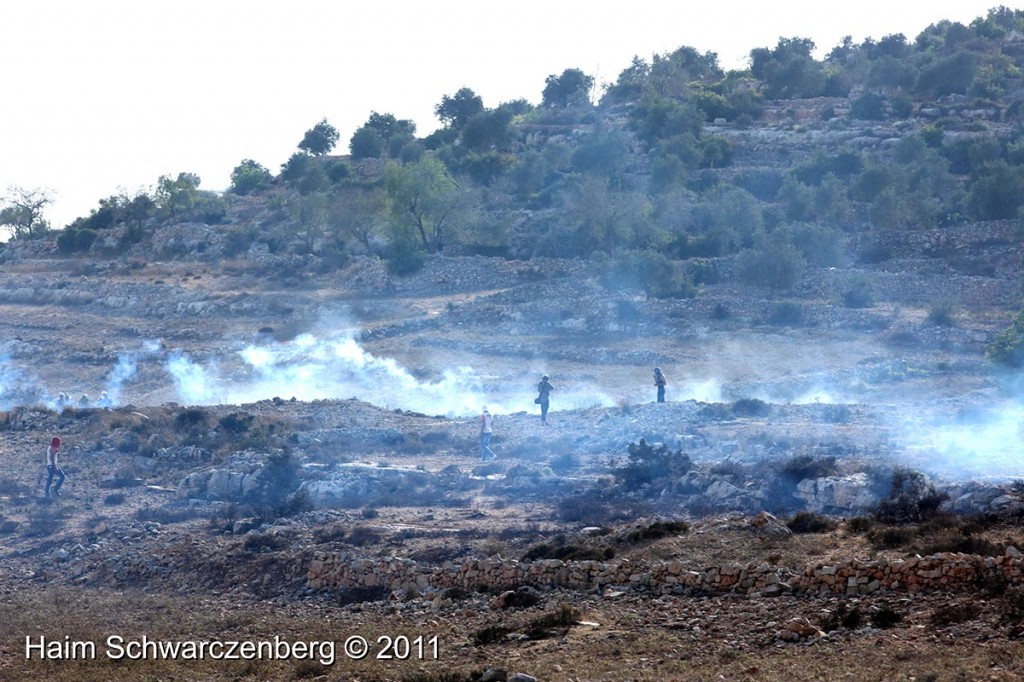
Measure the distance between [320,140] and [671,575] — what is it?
69.9 meters

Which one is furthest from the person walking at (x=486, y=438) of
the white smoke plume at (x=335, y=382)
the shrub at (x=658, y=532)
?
the shrub at (x=658, y=532)

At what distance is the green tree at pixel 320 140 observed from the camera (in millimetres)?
79625

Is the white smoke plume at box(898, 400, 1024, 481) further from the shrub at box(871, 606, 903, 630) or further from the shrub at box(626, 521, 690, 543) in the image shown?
the shrub at box(871, 606, 903, 630)

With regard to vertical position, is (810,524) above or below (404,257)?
below

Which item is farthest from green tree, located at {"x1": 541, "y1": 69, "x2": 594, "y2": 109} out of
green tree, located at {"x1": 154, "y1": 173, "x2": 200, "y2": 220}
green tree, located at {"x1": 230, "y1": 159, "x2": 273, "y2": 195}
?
green tree, located at {"x1": 154, "y1": 173, "x2": 200, "y2": 220}

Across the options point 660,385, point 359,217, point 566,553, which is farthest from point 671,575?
point 359,217

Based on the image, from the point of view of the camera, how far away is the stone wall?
11.1 metres

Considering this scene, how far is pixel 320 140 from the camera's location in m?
79.7

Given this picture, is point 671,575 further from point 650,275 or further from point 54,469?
point 650,275

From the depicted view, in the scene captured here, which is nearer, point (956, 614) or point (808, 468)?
point (956, 614)

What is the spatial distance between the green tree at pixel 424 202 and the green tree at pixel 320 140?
26.5m

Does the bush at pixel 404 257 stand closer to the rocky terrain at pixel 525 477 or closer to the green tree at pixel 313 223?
the rocky terrain at pixel 525 477

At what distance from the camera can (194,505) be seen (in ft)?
68.4

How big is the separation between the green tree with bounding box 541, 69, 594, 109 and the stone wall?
230ft
